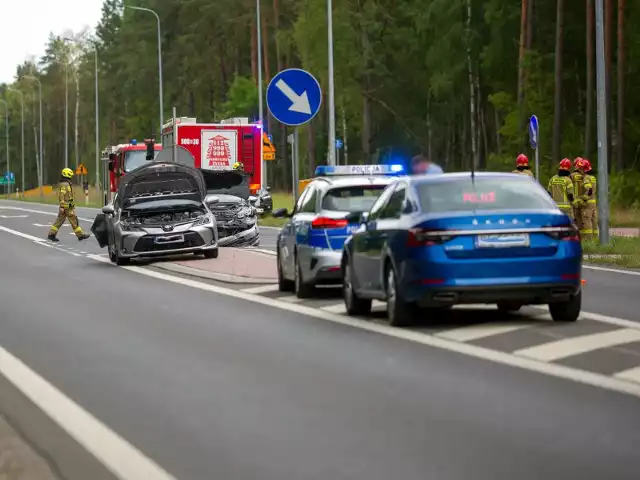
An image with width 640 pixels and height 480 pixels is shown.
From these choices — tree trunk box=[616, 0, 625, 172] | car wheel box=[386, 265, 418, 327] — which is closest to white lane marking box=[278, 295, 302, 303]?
car wheel box=[386, 265, 418, 327]

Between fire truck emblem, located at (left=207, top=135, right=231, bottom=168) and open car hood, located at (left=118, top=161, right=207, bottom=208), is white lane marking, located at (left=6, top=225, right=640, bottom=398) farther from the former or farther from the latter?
fire truck emblem, located at (left=207, top=135, right=231, bottom=168)

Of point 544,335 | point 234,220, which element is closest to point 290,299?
point 544,335

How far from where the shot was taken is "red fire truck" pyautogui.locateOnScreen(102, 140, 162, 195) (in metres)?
45.0

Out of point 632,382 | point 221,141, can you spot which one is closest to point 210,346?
point 632,382

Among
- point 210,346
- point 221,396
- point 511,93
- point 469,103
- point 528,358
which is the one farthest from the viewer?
point 469,103

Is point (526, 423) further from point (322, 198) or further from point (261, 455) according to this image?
point (322, 198)

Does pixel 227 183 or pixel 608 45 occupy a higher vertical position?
pixel 608 45

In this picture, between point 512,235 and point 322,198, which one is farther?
point 322,198

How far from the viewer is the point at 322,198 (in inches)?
770

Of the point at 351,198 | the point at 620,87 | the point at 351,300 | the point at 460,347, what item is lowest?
the point at 460,347

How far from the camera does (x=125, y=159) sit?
148ft

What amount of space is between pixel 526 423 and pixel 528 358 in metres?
3.49

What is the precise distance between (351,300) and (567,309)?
2574 mm

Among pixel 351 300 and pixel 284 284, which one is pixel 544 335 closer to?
pixel 351 300
